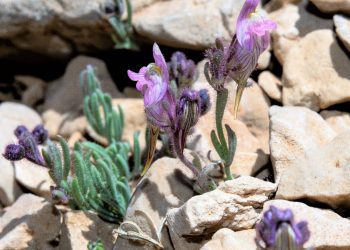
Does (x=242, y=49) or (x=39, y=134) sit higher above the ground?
(x=242, y=49)

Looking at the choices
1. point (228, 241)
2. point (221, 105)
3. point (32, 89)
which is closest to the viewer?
point (228, 241)

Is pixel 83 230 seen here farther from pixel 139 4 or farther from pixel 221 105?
pixel 139 4

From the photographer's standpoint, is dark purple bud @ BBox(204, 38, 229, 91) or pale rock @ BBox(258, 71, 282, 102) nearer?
dark purple bud @ BBox(204, 38, 229, 91)

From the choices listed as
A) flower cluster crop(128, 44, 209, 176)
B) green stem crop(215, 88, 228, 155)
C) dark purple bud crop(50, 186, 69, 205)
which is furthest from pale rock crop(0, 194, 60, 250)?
green stem crop(215, 88, 228, 155)

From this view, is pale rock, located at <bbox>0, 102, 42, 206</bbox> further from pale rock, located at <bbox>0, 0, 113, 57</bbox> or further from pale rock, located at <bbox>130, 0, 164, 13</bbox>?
pale rock, located at <bbox>130, 0, 164, 13</bbox>

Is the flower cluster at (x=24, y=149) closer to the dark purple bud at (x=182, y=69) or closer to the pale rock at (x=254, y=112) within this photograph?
the dark purple bud at (x=182, y=69)

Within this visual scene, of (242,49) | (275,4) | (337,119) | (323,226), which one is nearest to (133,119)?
(275,4)
